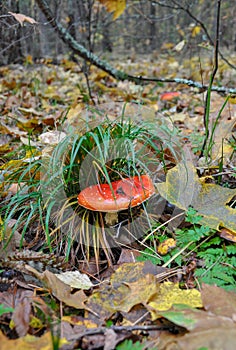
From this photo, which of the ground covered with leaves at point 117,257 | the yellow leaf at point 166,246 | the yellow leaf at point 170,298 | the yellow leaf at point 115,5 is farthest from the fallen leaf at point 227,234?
the yellow leaf at point 115,5

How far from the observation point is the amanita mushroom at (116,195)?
141 cm

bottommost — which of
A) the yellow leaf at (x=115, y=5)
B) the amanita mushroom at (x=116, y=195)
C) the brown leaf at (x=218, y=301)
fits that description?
the brown leaf at (x=218, y=301)

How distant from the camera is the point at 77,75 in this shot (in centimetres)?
667

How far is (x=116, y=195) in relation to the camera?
57.2 inches

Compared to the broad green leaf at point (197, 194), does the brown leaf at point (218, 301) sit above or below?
below

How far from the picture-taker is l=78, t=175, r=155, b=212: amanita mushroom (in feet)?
4.62

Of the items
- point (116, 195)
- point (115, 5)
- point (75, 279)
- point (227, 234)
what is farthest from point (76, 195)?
point (115, 5)

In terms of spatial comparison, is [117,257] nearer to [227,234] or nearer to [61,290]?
[61,290]

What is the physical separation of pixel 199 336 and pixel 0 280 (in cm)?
78

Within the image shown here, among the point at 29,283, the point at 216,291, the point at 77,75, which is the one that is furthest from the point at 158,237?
the point at 77,75

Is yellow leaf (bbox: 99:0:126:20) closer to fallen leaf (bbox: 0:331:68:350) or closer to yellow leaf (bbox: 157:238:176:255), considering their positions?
yellow leaf (bbox: 157:238:176:255)

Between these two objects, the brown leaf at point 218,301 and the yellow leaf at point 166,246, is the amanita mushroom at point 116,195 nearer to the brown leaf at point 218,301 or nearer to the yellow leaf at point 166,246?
the yellow leaf at point 166,246

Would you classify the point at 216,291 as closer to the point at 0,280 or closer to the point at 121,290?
the point at 121,290

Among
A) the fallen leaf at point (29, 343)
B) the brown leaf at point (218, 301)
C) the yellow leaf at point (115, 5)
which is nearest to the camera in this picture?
the fallen leaf at point (29, 343)
